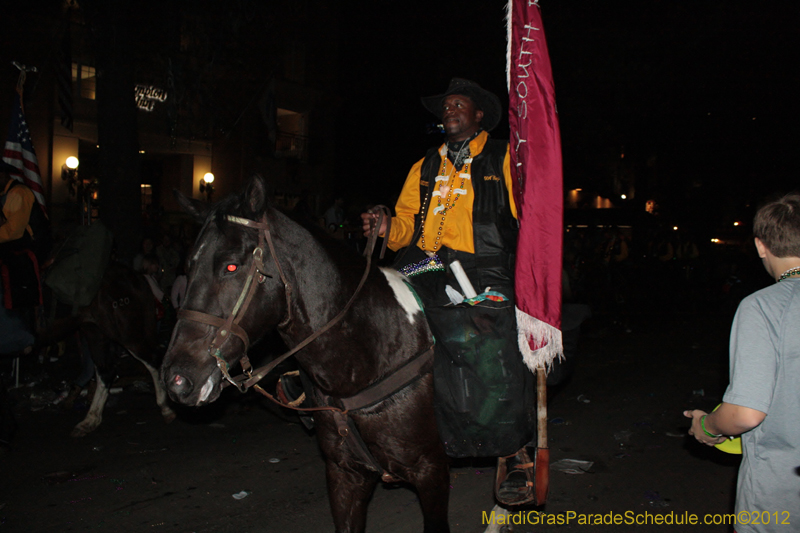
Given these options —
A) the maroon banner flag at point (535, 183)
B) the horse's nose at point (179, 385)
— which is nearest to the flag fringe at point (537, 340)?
the maroon banner flag at point (535, 183)

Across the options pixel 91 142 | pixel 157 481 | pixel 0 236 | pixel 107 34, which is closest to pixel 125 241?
pixel 107 34

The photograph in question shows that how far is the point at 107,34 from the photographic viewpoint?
33.7 feet

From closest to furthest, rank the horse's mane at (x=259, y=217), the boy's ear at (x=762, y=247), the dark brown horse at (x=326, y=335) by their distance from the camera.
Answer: the boy's ear at (x=762, y=247), the dark brown horse at (x=326, y=335), the horse's mane at (x=259, y=217)

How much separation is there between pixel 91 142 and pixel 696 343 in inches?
756

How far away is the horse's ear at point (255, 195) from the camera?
257 cm

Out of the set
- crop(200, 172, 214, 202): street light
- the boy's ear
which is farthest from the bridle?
crop(200, 172, 214, 202): street light

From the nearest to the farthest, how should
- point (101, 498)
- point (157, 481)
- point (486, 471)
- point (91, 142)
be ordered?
1. point (101, 498)
2. point (157, 481)
3. point (486, 471)
4. point (91, 142)

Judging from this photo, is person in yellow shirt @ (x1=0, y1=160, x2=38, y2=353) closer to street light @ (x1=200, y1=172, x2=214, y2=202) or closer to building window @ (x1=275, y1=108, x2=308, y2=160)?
street light @ (x1=200, y1=172, x2=214, y2=202)

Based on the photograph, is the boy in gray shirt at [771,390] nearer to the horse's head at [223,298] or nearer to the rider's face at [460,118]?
the rider's face at [460,118]

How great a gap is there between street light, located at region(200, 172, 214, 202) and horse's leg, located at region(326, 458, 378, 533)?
67.9ft

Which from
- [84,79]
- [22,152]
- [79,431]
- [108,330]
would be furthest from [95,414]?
[84,79]

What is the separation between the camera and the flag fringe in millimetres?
2908

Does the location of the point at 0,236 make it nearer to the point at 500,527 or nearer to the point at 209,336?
the point at 209,336

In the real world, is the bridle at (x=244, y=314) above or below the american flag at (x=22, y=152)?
below
